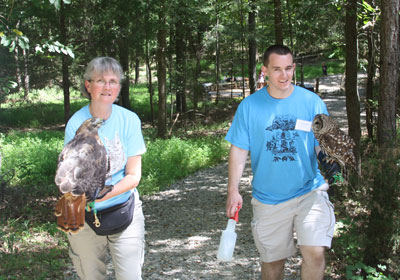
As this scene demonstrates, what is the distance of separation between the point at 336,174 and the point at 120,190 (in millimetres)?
1671

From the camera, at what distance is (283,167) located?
312 cm

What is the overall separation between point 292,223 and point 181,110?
1946 cm

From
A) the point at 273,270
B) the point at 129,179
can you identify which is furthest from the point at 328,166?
the point at 129,179

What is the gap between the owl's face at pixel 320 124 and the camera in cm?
309

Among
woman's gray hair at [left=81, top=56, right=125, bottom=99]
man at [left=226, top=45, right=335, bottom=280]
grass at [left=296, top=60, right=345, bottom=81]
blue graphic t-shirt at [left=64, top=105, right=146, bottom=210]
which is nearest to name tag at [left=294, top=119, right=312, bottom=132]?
man at [left=226, top=45, right=335, bottom=280]

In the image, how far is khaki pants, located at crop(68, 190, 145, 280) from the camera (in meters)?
2.87

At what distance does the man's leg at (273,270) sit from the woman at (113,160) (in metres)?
1.11

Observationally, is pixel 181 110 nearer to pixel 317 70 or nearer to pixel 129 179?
pixel 129 179

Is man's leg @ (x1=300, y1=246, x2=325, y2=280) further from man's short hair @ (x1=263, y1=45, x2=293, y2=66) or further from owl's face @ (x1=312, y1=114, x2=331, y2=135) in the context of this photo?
man's short hair @ (x1=263, y1=45, x2=293, y2=66)

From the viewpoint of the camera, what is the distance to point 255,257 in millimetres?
5637

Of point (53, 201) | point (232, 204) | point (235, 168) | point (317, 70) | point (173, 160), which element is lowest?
point (53, 201)

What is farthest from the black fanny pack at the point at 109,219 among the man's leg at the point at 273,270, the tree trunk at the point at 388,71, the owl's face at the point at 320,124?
the tree trunk at the point at 388,71

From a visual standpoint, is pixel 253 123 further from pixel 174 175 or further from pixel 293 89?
pixel 174 175

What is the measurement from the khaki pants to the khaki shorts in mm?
1003
